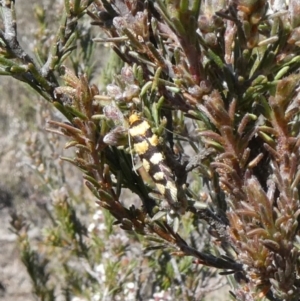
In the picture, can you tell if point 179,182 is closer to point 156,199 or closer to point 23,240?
point 156,199

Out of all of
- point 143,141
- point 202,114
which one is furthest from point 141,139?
point 202,114

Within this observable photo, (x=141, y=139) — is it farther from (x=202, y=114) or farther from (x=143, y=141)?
(x=202, y=114)

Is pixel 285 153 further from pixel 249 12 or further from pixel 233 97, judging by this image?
pixel 249 12

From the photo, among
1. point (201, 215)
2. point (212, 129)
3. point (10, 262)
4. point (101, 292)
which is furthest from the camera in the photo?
point (10, 262)

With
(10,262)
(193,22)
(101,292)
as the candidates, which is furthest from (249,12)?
(10,262)

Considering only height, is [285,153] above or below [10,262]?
above

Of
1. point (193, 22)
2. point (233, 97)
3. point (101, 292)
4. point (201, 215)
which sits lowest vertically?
point (101, 292)

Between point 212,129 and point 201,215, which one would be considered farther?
point 201,215

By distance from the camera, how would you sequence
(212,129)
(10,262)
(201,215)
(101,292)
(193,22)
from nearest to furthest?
(193,22)
(212,129)
(201,215)
(101,292)
(10,262)
